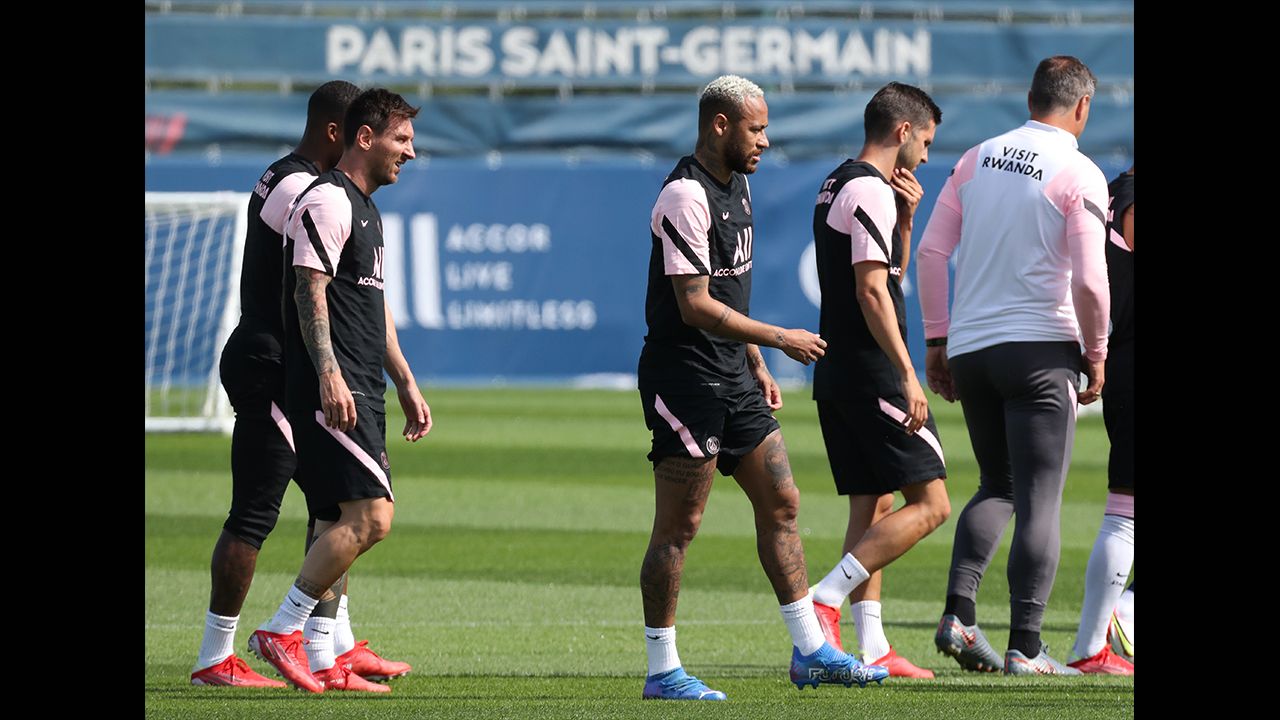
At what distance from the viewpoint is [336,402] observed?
228 inches

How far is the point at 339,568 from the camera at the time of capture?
5988 millimetres

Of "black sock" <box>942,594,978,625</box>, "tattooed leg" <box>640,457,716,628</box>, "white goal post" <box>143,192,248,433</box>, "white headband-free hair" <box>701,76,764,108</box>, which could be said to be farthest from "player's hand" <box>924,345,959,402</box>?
"white goal post" <box>143,192,248,433</box>

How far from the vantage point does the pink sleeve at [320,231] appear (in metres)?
5.92

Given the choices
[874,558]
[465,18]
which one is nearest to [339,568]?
[874,558]

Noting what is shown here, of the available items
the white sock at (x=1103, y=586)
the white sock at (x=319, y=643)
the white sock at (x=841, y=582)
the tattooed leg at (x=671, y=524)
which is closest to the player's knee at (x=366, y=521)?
the white sock at (x=319, y=643)

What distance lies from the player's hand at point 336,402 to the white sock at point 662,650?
1.15 meters

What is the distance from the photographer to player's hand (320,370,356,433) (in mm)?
5797

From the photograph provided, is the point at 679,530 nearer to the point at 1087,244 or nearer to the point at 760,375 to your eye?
the point at 760,375

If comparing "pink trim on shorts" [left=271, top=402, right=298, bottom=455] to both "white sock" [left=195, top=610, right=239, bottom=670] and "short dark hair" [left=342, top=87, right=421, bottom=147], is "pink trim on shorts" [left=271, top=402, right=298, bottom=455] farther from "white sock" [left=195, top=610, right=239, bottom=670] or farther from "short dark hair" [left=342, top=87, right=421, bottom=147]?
"short dark hair" [left=342, top=87, right=421, bottom=147]

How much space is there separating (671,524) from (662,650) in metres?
0.39

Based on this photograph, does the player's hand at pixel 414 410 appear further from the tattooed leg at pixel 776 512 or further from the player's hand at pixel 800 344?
the player's hand at pixel 800 344

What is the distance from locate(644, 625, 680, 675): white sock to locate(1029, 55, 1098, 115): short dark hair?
A: 2.17 metres
